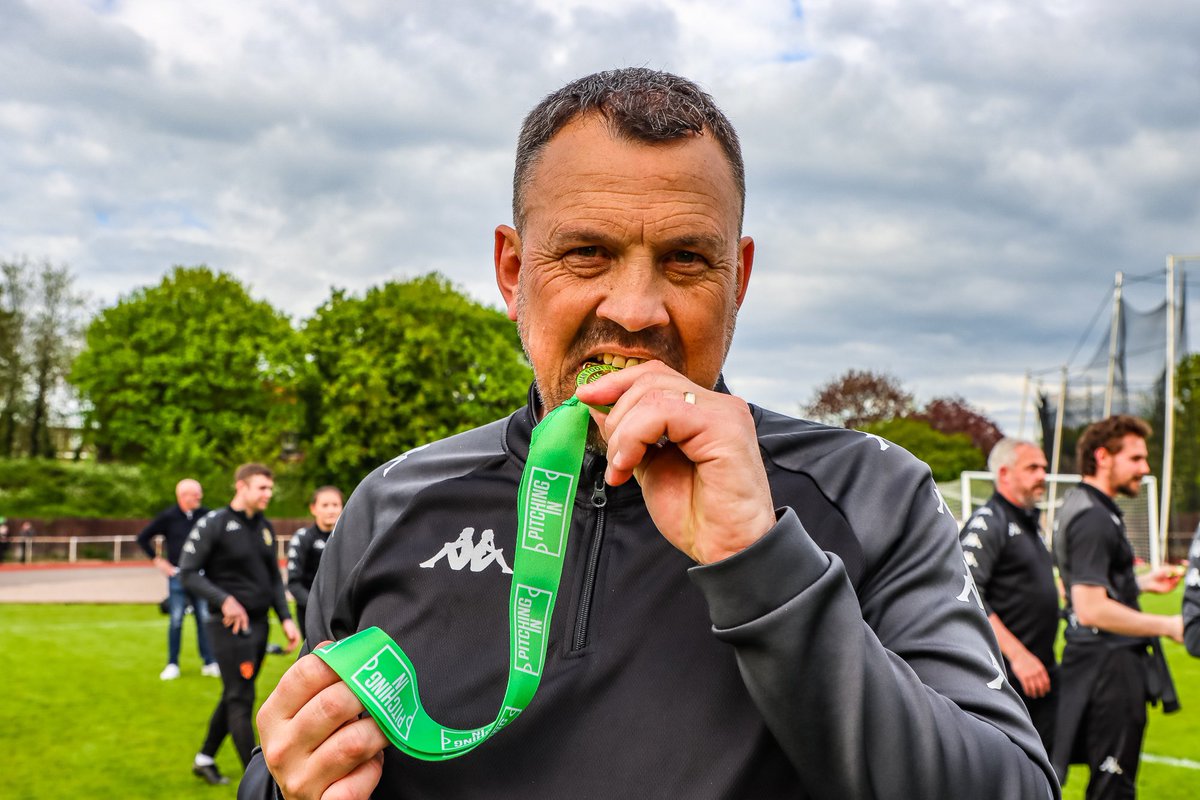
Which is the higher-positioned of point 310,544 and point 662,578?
point 662,578

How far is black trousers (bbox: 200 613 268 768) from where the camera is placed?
938 cm

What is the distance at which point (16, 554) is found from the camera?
39.2 meters

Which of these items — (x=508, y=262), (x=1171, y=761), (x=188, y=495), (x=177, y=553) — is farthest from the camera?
(x=177, y=553)

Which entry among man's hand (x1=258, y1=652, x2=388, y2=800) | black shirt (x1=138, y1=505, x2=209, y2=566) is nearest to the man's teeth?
man's hand (x1=258, y1=652, x2=388, y2=800)

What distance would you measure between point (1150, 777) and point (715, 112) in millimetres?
10128

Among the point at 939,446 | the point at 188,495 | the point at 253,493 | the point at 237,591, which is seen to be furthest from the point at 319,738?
the point at 939,446

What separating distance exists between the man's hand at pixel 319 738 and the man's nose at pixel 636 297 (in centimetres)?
70

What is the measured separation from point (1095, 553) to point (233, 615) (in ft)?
24.6

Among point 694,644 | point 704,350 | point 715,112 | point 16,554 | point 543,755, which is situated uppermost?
point 715,112

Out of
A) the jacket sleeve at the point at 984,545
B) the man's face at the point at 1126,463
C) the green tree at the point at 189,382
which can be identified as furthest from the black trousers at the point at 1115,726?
the green tree at the point at 189,382

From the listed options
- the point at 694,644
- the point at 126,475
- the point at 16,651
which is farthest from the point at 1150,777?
the point at 126,475

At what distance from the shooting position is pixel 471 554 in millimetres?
1920

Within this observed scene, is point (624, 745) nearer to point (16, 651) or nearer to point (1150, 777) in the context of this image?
point (1150, 777)

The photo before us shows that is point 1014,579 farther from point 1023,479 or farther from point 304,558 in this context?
point 304,558
